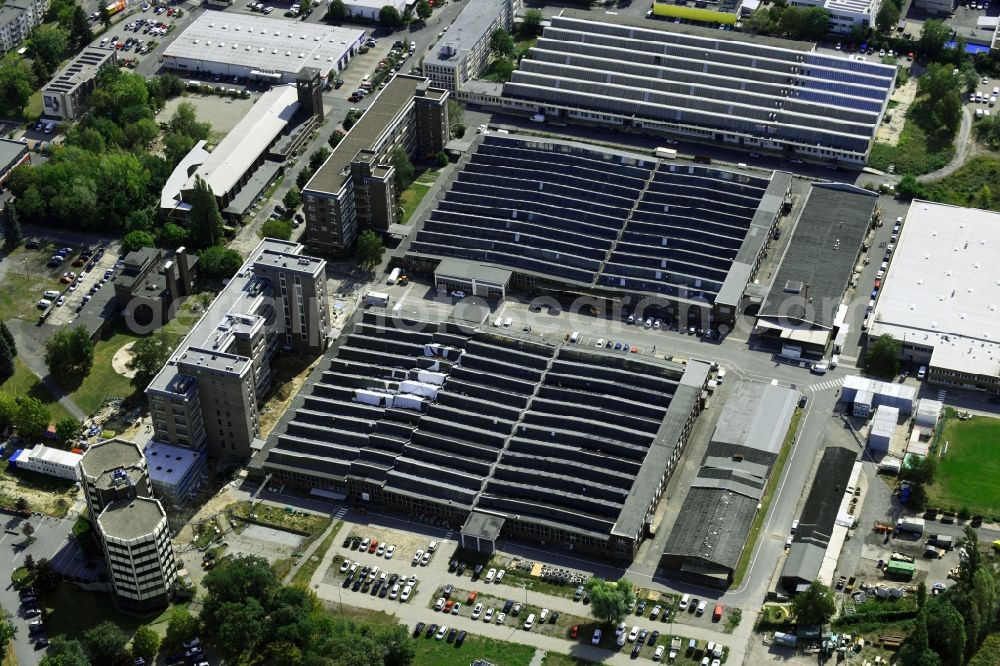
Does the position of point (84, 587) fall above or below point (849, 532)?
below

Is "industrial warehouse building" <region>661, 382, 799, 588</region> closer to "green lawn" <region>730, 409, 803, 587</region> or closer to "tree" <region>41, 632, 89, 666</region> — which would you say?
"green lawn" <region>730, 409, 803, 587</region>

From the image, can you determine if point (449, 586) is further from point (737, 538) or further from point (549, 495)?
point (737, 538)

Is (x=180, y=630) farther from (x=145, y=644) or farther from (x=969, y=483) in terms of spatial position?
(x=969, y=483)

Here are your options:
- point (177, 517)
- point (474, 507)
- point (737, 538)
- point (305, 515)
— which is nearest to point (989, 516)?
point (737, 538)

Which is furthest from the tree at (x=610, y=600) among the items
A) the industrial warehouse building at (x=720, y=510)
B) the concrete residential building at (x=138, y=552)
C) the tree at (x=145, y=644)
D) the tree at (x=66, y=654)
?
the tree at (x=66, y=654)

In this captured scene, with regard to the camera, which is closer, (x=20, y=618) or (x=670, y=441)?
(x=20, y=618)

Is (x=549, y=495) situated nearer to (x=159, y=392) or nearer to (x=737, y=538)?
(x=737, y=538)

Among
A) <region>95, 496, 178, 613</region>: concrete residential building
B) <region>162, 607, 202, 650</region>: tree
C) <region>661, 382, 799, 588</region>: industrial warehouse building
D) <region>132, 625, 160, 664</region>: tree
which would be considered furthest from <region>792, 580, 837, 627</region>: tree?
<region>95, 496, 178, 613</region>: concrete residential building
